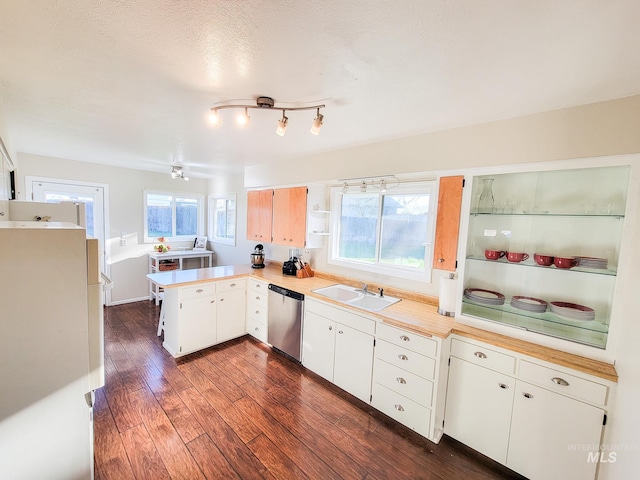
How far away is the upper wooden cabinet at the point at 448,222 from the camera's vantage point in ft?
6.92

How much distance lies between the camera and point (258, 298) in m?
3.32

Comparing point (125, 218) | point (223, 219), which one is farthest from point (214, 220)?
point (125, 218)

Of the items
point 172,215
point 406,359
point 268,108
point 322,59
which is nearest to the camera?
point 322,59

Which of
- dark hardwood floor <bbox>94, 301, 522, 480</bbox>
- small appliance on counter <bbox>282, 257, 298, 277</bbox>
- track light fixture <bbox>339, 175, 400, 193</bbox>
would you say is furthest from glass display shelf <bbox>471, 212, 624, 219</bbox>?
small appliance on counter <bbox>282, 257, 298, 277</bbox>

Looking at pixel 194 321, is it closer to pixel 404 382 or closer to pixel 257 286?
pixel 257 286

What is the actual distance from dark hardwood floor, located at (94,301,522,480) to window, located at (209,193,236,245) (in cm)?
263

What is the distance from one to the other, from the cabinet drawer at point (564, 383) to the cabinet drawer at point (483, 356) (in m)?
0.07

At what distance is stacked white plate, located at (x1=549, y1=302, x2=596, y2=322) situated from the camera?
1705mm

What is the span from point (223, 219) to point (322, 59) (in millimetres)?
4476

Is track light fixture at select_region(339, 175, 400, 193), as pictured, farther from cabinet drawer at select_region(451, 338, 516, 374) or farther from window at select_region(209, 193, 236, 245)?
window at select_region(209, 193, 236, 245)

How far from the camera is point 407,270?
2.67 metres

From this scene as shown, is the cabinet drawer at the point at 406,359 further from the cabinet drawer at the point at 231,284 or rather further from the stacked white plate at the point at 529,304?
the cabinet drawer at the point at 231,284

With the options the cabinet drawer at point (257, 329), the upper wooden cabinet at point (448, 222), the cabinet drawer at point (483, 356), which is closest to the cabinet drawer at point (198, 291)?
the cabinet drawer at point (257, 329)

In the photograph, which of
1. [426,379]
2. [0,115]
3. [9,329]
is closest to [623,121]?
[426,379]
